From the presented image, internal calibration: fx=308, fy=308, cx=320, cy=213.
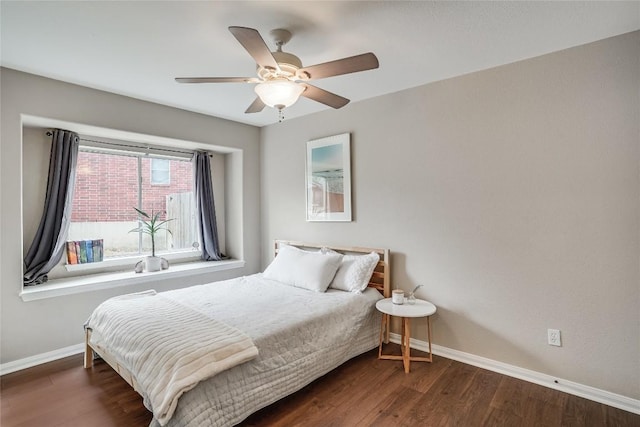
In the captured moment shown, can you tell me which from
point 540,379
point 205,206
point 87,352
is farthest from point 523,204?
point 87,352

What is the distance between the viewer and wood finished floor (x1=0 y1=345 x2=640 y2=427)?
1.98 metres

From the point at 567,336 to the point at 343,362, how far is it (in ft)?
5.65

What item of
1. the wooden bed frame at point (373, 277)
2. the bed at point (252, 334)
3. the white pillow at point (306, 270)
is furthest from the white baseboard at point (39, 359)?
the white pillow at point (306, 270)

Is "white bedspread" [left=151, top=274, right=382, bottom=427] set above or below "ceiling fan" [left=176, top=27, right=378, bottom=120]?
below

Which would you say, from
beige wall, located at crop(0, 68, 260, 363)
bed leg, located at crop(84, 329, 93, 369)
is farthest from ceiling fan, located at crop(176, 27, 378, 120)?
bed leg, located at crop(84, 329, 93, 369)

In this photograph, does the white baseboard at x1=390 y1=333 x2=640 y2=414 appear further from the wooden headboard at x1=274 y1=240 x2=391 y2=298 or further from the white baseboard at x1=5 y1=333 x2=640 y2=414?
the wooden headboard at x1=274 y1=240 x2=391 y2=298

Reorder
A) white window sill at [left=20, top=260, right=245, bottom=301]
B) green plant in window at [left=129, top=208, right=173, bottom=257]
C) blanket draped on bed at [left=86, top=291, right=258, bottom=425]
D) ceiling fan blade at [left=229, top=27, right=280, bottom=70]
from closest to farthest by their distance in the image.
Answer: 1. ceiling fan blade at [left=229, top=27, right=280, bottom=70]
2. blanket draped on bed at [left=86, top=291, right=258, bottom=425]
3. white window sill at [left=20, top=260, right=245, bottom=301]
4. green plant in window at [left=129, top=208, right=173, bottom=257]

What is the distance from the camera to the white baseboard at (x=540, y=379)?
2094 mm

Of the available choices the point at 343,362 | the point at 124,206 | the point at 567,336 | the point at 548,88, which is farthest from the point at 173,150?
the point at 567,336

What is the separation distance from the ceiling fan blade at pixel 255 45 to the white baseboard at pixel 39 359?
3169 mm

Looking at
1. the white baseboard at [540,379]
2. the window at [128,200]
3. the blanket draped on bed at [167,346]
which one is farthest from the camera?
the window at [128,200]

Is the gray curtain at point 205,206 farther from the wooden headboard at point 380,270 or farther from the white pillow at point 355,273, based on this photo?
the white pillow at point 355,273

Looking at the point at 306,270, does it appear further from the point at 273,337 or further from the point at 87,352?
the point at 87,352

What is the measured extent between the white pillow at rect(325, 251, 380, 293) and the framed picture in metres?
0.54
